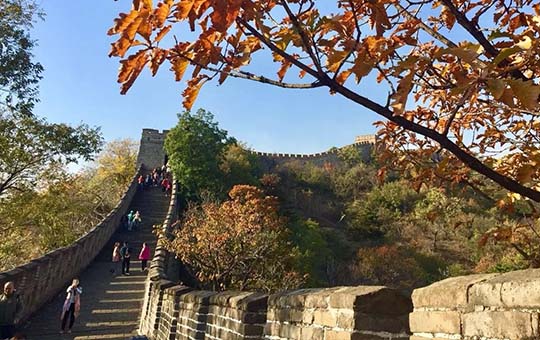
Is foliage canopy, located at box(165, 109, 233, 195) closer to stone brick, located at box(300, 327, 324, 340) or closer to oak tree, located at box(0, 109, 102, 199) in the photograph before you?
oak tree, located at box(0, 109, 102, 199)

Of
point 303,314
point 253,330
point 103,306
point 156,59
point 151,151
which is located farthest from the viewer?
point 151,151

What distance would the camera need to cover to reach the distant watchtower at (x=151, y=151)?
1788 inches

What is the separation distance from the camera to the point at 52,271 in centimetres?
1304

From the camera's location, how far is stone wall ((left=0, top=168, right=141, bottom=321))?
10727 millimetres

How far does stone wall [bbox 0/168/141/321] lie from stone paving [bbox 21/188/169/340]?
0.91 feet

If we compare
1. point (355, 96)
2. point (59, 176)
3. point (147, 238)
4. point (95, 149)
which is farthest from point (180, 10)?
point (147, 238)

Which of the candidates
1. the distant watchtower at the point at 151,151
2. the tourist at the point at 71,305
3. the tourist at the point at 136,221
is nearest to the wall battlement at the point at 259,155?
the distant watchtower at the point at 151,151

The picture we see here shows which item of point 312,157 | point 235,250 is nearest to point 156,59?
point 235,250

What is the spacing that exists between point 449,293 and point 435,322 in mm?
139

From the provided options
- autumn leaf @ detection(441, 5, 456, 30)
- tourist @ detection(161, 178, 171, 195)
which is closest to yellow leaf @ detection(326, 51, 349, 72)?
autumn leaf @ detection(441, 5, 456, 30)

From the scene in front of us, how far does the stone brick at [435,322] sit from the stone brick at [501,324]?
0.16 ft

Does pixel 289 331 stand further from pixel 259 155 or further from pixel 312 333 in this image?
pixel 259 155

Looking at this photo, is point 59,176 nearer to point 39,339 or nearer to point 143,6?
point 39,339

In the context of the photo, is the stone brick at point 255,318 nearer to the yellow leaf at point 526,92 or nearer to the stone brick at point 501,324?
the stone brick at point 501,324
